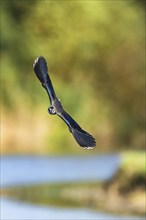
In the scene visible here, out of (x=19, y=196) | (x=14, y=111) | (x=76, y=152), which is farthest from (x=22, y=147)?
(x=19, y=196)

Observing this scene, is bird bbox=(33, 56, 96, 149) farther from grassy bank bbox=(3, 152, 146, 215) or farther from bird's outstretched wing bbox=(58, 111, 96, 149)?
grassy bank bbox=(3, 152, 146, 215)

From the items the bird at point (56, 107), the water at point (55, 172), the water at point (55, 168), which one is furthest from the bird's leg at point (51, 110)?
the water at point (55, 168)

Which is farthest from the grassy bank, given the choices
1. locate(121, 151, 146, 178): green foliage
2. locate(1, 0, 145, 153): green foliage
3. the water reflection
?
locate(1, 0, 145, 153): green foliage

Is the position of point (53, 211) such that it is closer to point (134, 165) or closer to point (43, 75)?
point (134, 165)

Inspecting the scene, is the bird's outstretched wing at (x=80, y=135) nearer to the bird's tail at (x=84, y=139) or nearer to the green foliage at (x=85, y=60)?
the bird's tail at (x=84, y=139)

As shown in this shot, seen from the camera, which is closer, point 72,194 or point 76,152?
point 72,194

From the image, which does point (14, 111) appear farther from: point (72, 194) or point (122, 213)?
point (122, 213)

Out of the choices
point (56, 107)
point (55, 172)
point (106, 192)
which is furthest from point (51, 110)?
point (106, 192)
